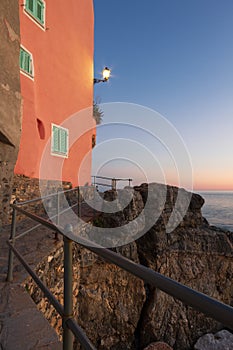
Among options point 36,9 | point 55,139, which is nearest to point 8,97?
point 55,139

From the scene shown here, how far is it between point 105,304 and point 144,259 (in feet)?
7.65

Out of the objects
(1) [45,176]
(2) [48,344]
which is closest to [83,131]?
(1) [45,176]

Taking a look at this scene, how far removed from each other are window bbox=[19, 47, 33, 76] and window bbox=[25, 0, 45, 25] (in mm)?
1656

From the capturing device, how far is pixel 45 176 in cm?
934

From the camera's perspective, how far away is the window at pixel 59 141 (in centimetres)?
993

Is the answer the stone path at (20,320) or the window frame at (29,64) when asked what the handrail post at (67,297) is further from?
the window frame at (29,64)

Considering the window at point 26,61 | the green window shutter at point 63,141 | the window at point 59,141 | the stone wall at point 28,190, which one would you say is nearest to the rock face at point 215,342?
the stone wall at point 28,190

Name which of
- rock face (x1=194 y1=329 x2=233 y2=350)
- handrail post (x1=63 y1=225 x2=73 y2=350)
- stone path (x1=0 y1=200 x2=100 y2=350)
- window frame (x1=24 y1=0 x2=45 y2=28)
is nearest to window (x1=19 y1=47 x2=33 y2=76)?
window frame (x1=24 y1=0 x2=45 y2=28)

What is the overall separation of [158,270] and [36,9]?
1106cm

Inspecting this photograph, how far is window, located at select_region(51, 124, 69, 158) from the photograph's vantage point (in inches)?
391

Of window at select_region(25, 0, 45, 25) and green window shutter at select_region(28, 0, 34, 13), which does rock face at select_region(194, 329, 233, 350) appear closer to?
window at select_region(25, 0, 45, 25)

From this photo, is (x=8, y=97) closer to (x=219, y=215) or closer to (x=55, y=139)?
(x=55, y=139)

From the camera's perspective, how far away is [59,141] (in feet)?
33.7

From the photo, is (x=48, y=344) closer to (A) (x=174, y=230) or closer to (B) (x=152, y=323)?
(B) (x=152, y=323)
